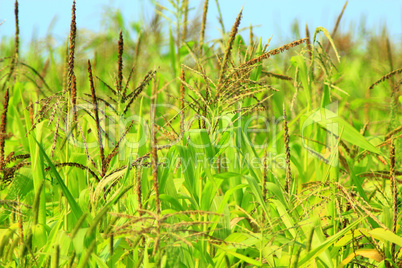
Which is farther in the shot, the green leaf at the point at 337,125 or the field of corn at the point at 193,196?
the green leaf at the point at 337,125

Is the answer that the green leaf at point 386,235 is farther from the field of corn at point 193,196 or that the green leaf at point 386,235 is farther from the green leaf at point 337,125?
the green leaf at point 337,125

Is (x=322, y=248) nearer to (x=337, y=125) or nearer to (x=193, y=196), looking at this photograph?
(x=193, y=196)

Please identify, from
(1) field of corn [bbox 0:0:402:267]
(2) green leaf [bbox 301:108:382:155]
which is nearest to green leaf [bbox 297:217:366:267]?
(1) field of corn [bbox 0:0:402:267]

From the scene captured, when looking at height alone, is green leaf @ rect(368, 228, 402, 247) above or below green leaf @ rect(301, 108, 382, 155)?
below

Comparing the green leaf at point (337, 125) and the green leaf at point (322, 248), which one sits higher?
the green leaf at point (337, 125)

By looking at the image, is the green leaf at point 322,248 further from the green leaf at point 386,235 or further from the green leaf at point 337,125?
the green leaf at point 337,125

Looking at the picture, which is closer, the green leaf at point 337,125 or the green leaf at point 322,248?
the green leaf at point 322,248

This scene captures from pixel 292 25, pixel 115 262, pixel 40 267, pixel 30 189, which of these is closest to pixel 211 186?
pixel 115 262

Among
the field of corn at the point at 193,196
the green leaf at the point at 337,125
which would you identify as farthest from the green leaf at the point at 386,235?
the green leaf at the point at 337,125

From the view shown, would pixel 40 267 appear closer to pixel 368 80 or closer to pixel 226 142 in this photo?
pixel 226 142

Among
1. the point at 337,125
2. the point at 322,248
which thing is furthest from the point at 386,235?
the point at 337,125

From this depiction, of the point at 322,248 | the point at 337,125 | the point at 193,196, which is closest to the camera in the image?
the point at 322,248

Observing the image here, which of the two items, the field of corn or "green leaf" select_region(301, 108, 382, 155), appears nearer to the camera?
the field of corn

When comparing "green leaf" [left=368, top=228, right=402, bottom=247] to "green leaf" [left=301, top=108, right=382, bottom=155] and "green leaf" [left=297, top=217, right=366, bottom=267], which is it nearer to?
"green leaf" [left=297, top=217, right=366, bottom=267]
